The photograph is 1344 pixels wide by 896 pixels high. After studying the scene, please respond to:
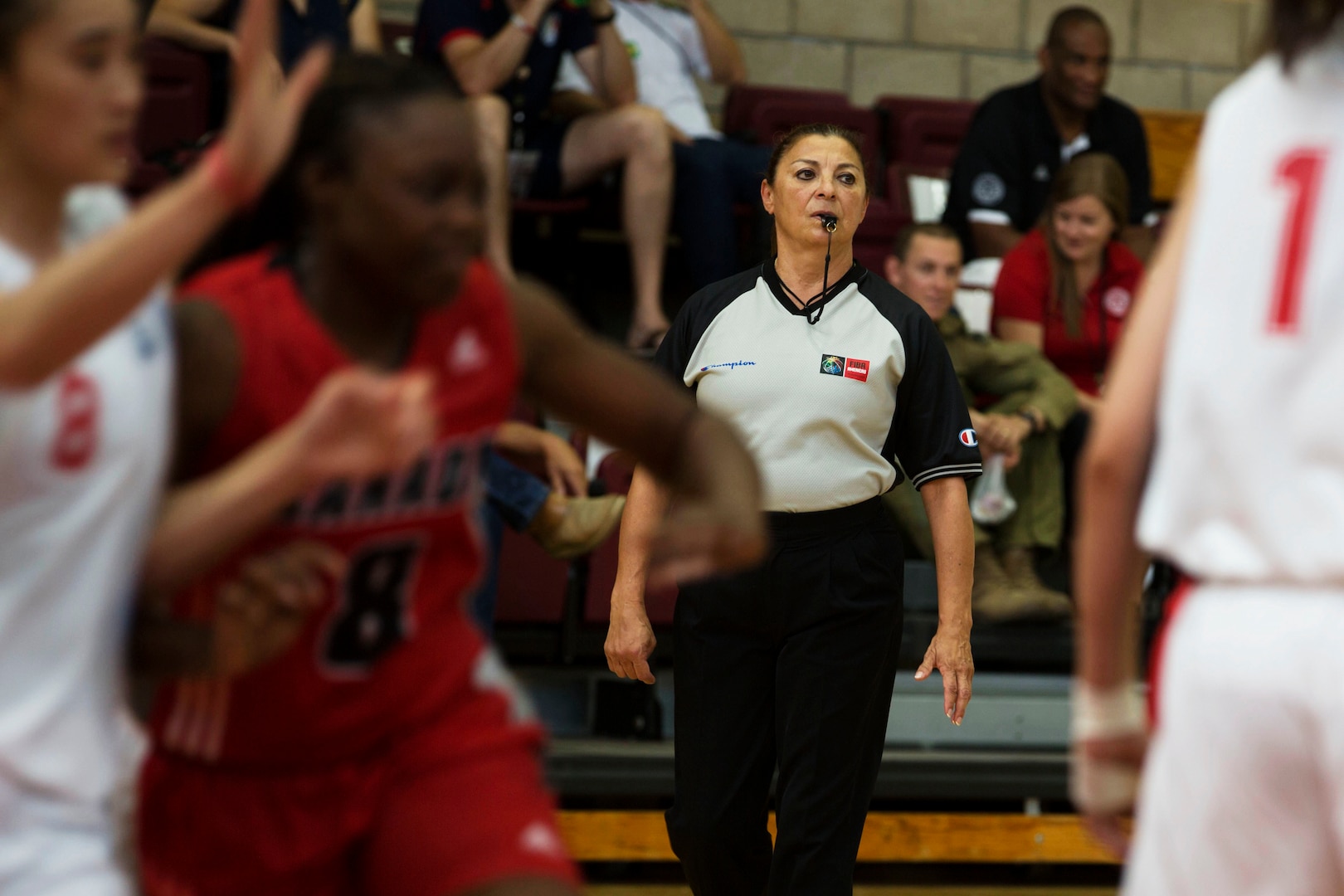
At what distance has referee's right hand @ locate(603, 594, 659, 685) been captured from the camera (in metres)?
3.70

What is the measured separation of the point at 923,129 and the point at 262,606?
21.2 ft

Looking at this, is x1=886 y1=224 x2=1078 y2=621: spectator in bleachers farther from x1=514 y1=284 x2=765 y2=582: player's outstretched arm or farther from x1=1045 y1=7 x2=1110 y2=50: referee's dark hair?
x1=514 y1=284 x2=765 y2=582: player's outstretched arm

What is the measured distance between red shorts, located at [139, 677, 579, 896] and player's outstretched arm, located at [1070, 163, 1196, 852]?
2.08 ft

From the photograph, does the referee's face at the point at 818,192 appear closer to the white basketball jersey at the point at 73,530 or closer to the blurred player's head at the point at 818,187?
the blurred player's head at the point at 818,187

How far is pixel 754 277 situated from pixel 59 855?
2552 millimetres

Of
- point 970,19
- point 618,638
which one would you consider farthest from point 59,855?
point 970,19

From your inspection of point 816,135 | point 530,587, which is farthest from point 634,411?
point 530,587

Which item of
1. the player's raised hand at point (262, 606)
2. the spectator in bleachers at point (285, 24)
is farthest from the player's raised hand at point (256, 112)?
the spectator in bleachers at point (285, 24)

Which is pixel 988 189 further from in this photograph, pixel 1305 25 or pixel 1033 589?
pixel 1305 25

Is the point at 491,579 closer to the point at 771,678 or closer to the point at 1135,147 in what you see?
the point at 771,678

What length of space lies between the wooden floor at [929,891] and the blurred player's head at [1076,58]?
3.36m

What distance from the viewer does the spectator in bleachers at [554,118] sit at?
581 centimetres

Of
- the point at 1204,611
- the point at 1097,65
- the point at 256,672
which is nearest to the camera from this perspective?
the point at 1204,611

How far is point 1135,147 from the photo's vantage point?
6.96 metres
